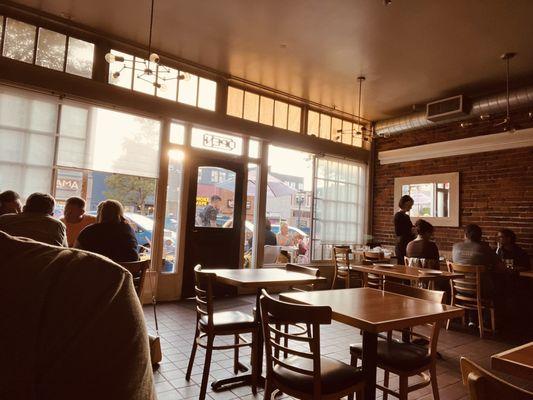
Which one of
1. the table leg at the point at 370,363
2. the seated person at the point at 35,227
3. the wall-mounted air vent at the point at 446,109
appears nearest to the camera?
the table leg at the point at 370,363

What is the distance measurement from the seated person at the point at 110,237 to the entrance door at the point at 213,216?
2.48m

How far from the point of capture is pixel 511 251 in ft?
16.9

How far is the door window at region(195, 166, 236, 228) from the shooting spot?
19.1ft

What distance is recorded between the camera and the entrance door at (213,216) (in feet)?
18.5

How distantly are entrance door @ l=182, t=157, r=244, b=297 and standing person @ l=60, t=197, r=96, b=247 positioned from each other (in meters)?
1.93

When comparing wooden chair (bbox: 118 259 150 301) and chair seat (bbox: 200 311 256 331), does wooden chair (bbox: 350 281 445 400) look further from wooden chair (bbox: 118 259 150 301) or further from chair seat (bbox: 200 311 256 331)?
wooden chair (bbox: 118 259 150 301)

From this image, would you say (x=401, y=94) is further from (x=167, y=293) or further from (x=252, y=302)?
(x=167, y=293)

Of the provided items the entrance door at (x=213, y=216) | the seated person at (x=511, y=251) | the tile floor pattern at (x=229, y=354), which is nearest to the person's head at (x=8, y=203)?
the tile floor pattern at (x=229, y=354)

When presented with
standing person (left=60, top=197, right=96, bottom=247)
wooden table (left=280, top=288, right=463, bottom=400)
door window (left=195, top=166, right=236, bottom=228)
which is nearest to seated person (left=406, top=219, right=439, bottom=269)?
wooden table (left=280, top=288, right=463, bottom=400)

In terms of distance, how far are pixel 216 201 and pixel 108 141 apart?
185 centimetres

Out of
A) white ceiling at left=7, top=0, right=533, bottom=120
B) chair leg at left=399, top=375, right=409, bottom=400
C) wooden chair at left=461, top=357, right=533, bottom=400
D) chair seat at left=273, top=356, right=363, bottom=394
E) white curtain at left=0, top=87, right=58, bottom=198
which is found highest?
white ceiling at left=7, top=0, right=533, bottom=120

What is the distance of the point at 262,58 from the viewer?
5.24 metres

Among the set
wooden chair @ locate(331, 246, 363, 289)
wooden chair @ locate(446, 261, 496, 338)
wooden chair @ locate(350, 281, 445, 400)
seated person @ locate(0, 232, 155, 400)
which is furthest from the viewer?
wooden chair @ locate(331, 246, 363, 289)

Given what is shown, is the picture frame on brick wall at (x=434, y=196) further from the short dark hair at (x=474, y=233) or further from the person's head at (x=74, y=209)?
the person's head at (x=74, y=209)
